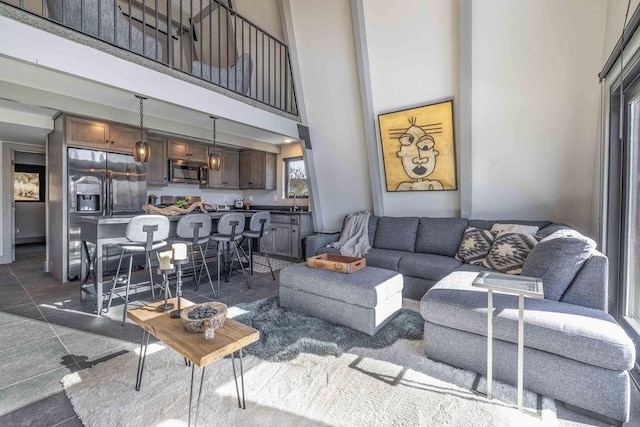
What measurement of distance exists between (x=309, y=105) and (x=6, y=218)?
18.8 ft

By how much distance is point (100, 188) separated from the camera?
417cm

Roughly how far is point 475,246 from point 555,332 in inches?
66.6

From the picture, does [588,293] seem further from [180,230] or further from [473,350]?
[180,230]

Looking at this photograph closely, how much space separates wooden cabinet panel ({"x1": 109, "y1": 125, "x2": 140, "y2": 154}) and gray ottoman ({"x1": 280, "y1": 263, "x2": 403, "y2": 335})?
134 inches

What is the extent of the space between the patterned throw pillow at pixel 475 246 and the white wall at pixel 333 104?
1582 mm

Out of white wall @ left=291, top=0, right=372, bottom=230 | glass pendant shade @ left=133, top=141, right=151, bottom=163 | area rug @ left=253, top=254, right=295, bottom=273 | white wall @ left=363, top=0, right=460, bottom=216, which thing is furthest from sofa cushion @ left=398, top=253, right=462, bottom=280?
glass pendant shade @ left=133, top=141, right=151, bottom=163

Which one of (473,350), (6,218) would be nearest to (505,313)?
(473,350)

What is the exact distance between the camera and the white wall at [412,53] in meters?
2.95

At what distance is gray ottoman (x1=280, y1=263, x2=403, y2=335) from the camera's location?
2.34m

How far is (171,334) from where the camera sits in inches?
56.3

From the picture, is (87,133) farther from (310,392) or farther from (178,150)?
(310,392)

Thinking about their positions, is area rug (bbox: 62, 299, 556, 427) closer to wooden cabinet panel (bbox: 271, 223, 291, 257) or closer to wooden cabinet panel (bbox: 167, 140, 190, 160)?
wooden cabinet panel (bbox: 271, 223, 291, 257)

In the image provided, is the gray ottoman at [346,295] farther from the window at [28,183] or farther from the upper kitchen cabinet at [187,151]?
the window at [28,183]

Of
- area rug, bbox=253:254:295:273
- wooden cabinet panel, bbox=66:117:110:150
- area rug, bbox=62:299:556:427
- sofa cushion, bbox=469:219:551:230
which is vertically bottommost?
area rug, bbox=62:299:556:427
